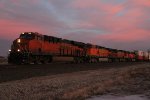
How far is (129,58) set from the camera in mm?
89938

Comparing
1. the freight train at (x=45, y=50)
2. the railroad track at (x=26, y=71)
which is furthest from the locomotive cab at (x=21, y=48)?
the railroad track at (x=26, y=71)

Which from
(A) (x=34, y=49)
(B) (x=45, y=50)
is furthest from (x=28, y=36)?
(B) (x=45, y=50)

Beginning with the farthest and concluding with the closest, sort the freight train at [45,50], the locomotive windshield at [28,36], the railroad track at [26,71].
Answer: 1. the locomotive windshield at [28,36]
2. the freight train at [45,50]
3. the railroad track at [26,71]

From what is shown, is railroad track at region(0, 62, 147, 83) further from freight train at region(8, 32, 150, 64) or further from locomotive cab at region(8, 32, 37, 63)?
freight train at region(8, 32, 150, 64)

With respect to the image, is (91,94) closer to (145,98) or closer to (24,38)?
→ (145,98)

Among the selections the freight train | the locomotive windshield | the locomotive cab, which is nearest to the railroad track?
the locomotive cab

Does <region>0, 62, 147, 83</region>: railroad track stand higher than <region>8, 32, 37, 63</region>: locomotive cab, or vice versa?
<region>8, 32, 37, 63</region>: locomotive cab

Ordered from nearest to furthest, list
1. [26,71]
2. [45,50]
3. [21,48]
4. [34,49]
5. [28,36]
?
[26,71] → [21,48] → [34,49] → [28,36] → [45,50]

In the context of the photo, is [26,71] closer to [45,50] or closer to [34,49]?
[34,49]

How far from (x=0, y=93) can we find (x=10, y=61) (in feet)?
74.5

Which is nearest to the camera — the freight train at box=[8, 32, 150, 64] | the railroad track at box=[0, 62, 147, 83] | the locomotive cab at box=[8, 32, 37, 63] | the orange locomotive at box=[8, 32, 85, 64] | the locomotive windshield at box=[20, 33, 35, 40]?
the railroad track at box=[0, 62, 147, 83]

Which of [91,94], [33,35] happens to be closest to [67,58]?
[33,35]

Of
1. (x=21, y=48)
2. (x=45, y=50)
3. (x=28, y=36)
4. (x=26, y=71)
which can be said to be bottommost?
(x=26, y=71)

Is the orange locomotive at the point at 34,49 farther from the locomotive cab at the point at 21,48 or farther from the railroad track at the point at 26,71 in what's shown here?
the railroad track at the point at 26,71
